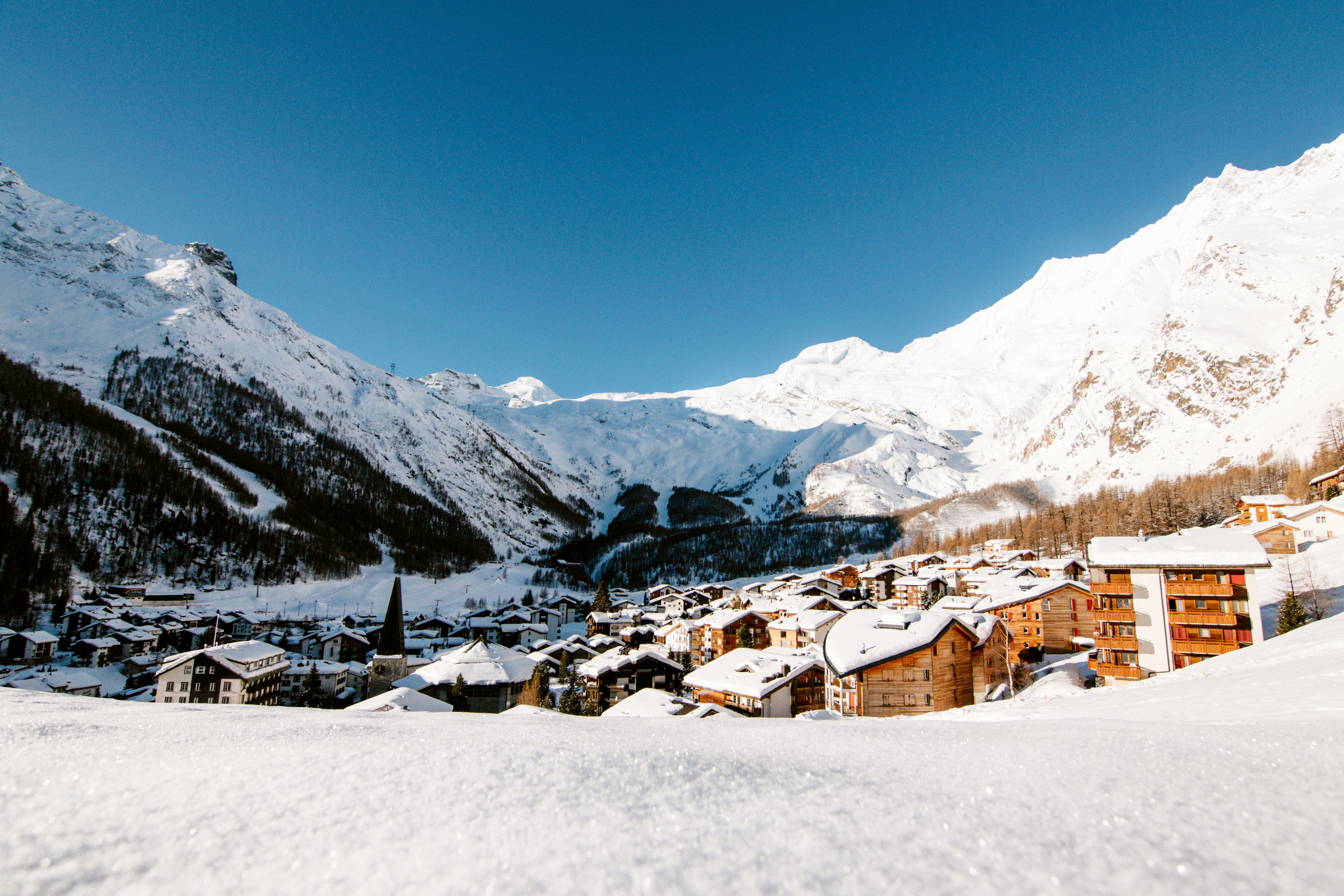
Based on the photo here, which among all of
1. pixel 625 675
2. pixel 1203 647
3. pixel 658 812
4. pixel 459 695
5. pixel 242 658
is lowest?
pixel 459 695

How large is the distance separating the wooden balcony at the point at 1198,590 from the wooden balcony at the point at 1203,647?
78.5 inches

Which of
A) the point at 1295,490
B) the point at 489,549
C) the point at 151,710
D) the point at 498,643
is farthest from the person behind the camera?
the point at 489,549

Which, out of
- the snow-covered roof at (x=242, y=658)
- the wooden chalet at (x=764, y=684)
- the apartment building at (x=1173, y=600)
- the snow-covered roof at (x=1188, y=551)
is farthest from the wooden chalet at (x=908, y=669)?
the snow-covered roof at (x=242, y=658)

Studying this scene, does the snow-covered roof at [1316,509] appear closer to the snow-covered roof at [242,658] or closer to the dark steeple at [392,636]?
the dark steeple at [392,636]

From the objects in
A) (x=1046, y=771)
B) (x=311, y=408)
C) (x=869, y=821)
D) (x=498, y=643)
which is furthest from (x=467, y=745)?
(x=311, y=408)

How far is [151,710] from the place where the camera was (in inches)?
229

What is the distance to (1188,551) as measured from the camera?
28.0 m

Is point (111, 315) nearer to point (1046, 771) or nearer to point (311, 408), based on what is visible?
point (311, 408)

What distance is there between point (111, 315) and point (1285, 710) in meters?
260

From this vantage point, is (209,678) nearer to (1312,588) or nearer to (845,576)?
(1312,588)

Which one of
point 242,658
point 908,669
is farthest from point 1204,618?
point 242,658

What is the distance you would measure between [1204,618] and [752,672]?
2207 centimetres

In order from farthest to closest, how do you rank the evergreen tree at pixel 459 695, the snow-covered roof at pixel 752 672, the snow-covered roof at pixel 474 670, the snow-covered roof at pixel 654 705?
the snow-covered roof at pixel 474 670 → the evergreen tree at pixel 459 695 → the snow-covered roof at pixel 752 672 → the snow-covered roof at pixel 654 705

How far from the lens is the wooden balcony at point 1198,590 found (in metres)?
26.7
